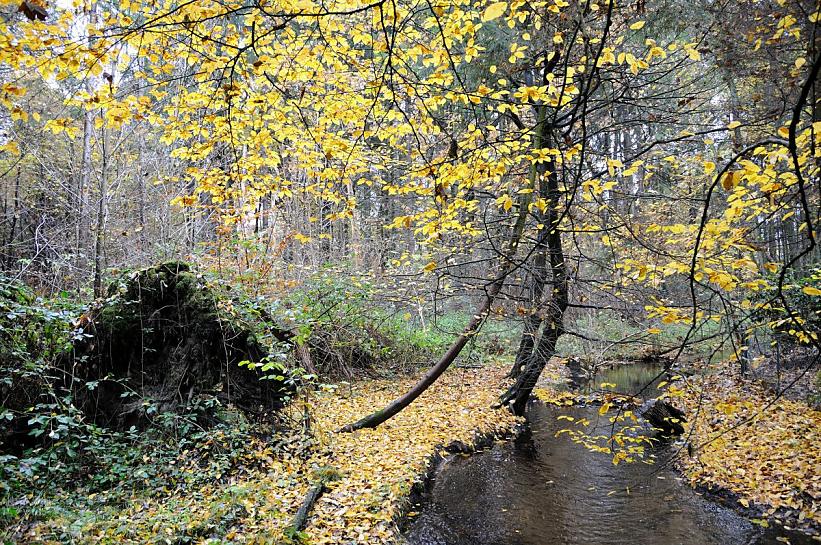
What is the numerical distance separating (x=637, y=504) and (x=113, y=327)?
7365mm

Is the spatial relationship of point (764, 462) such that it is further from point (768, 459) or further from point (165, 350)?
point (165, 350)

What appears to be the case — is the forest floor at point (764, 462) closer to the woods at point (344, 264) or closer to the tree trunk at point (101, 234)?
the woods at point (344, 264)

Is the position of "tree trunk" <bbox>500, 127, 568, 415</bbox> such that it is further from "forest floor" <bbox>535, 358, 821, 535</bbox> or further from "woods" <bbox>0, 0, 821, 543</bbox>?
"forest floor" <bbox>535, 358, 821, 535</bbox>

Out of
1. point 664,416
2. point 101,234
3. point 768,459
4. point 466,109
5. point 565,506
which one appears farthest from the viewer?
point 664,416

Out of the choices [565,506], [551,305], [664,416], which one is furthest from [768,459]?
[551,305]

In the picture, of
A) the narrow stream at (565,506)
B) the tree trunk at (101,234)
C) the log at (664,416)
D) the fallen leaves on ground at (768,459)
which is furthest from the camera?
the log at (664,416)

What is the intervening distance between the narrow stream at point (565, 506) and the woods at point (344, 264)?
0.44 metres

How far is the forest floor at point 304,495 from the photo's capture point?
4184mm

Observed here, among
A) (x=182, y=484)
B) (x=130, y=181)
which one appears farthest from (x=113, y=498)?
(x=130, y=181)

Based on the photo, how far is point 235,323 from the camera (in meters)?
6.51

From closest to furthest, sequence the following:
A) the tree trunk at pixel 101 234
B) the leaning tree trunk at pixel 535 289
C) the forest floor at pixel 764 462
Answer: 1. the forest floor at pixel 764 462
2. the leaning tree trunk at pixel 535 289
3. the tree trunk at pixel 101 234

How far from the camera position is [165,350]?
6586mm

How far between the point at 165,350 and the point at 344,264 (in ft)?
17.3

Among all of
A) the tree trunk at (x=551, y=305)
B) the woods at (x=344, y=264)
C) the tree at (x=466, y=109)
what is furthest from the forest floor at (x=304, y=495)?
the tree trunk at (x=551, y=305)
